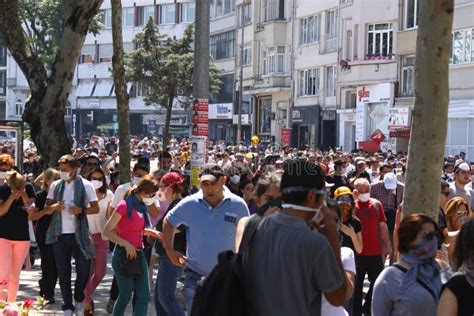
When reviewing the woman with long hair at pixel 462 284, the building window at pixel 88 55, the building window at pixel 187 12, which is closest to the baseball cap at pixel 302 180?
the woman with long hair at pixel 462 284

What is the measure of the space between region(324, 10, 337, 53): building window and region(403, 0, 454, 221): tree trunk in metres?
42.9

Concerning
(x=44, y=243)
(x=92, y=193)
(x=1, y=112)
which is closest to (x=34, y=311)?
(x=92, y=193)

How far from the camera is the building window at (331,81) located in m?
51.1

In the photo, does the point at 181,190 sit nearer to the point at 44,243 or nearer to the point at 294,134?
the point at 44,243

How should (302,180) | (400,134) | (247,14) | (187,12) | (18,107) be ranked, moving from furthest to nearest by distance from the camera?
(18,107) < (187,12) < (247,14) < (400,134) < (302,180)

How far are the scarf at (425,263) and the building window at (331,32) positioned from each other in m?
45.1

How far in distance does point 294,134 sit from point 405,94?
492 inches

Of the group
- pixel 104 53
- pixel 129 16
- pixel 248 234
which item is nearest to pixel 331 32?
pixel 129 16

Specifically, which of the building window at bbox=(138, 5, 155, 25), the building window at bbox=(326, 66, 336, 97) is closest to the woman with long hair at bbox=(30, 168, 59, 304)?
the building window at bbox=(326, 66, 336, 97)

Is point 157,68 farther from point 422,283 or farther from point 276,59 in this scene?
point 422,283

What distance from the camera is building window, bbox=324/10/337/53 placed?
Result: 50.6 m

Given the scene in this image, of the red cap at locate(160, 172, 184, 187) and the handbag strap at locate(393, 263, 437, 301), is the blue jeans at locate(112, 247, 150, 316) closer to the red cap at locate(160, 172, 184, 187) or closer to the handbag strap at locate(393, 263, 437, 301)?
the red cap at locate(160, 172, 184, 187)

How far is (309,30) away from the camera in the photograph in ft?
177

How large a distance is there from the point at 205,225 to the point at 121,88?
32.8 ft
